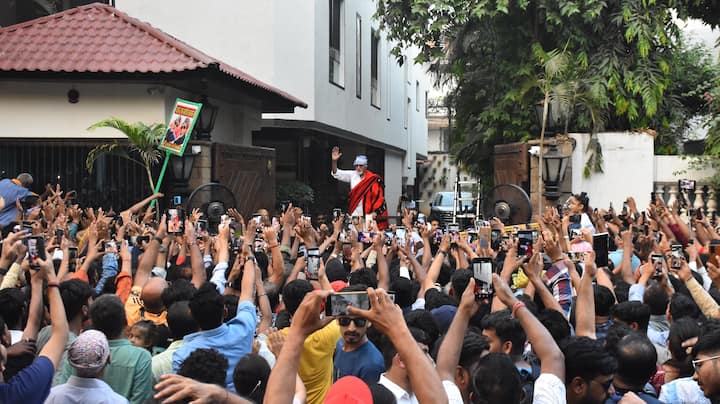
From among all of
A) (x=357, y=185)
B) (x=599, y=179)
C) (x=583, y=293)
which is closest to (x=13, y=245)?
(x=583, y=293)

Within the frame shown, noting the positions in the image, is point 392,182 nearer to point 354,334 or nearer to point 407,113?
point 407,113

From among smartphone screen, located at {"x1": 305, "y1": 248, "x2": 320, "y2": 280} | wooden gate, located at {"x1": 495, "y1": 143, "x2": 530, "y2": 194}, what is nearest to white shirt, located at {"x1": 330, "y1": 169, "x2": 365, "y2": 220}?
wooden gate, located at {"x1": 495, "y1": 143, "x2": 530, "y2": 194}

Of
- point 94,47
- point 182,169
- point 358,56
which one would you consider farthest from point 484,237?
point 358,56

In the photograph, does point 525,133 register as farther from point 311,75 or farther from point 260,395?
point 260,395

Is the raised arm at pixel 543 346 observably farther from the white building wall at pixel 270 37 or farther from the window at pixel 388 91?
the window at pixel 388 91

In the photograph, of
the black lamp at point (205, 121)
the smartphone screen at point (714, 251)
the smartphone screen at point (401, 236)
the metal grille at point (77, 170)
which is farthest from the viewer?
the black lamp at point (205, 121)

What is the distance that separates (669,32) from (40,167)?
13500 mm

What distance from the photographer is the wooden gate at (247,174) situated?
48.9ft

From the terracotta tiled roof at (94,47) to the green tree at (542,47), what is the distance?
5.00 metres

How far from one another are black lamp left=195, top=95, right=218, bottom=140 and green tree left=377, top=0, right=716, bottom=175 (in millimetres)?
5362

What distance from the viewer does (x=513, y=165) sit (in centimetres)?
1681

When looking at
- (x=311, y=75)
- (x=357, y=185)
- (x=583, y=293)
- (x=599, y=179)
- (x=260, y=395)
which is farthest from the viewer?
(x=311, y=75)

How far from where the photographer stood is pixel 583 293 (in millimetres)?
4551

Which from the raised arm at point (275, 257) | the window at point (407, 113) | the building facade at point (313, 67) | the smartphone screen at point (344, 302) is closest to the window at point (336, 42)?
the building facade at point (313, 67)
